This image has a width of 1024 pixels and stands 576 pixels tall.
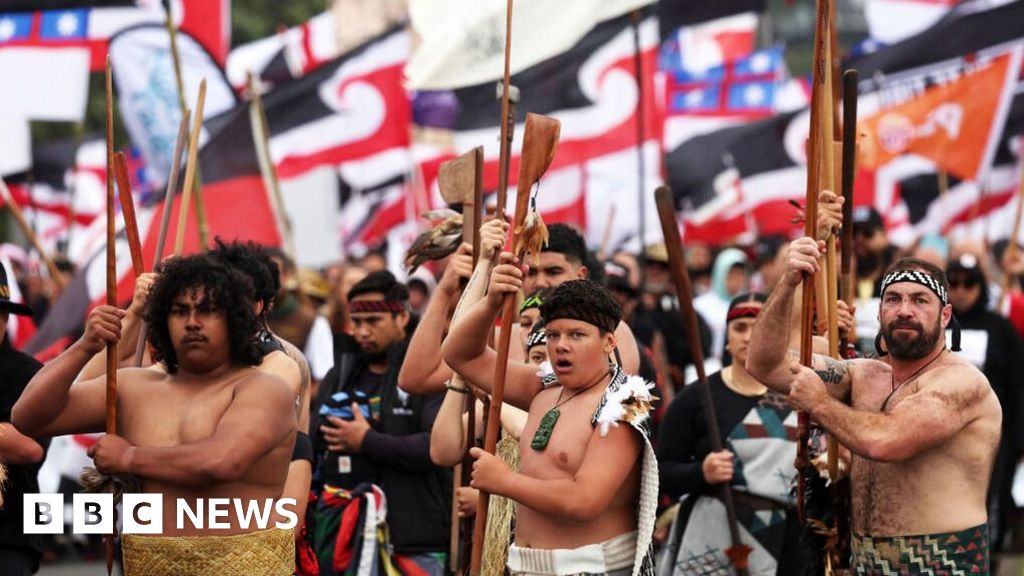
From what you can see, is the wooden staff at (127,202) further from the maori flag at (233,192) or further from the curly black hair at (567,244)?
the maori flag at (233,192)

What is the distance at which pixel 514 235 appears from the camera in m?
6.30

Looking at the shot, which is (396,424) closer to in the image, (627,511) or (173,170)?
(173,170)

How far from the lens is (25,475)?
695 centimetres

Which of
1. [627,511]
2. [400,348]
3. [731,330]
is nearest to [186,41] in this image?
[400,348]

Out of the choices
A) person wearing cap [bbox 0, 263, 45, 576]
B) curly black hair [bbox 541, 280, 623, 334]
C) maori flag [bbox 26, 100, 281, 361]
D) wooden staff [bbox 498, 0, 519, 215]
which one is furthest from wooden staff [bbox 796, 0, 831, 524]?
maori flag [bbox 26, 100, 281, 361]

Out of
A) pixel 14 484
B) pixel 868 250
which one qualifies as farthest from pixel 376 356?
pixel 868 250

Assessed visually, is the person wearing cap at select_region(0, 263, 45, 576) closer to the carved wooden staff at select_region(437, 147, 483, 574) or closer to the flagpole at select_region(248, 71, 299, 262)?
the carved wooden staff at select_region(437, 147, 483, 574)

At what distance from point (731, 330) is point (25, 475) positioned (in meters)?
3.34

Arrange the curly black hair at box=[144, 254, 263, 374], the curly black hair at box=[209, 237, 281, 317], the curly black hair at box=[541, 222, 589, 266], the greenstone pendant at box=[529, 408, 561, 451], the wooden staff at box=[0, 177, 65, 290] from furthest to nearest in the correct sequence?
the wooden staff at box=[0, 177, 65, 290]
the curly black hair at box=[541, 222, 589, 266]
the curly black hair at box=[209, 237, 281, 317]
the greenstone pendant at box=[529, 408, 561, 451]
the curly black hair at box=[144, 254, 263, 374]

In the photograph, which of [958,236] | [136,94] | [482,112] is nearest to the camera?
[136,94]

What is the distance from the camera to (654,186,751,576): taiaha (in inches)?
287

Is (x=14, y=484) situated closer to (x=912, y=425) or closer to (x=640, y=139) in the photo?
(x=912, y=425)

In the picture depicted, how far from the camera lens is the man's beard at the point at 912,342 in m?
6.39

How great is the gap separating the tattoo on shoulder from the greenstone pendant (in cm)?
114
